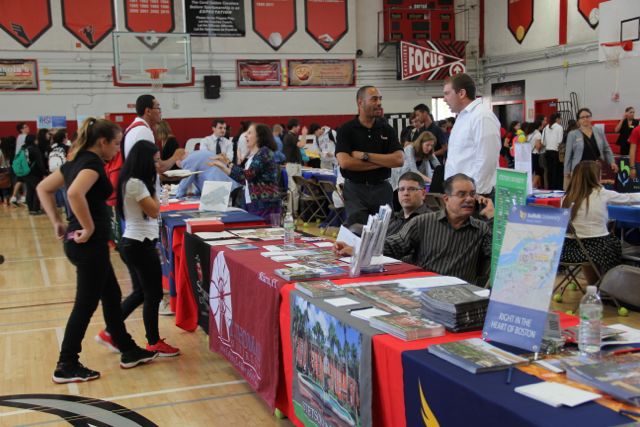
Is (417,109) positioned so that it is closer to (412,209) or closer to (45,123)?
(412,209)

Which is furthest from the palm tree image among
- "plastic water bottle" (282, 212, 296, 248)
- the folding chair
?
the folding chair

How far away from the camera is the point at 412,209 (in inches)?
158

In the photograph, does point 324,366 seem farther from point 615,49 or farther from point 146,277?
point 615,49

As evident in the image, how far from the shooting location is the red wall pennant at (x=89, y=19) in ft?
50.3

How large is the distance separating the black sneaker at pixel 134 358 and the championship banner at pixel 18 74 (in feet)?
42.0

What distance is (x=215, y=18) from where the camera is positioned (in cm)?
1644

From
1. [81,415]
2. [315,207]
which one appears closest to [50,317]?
[81,415]

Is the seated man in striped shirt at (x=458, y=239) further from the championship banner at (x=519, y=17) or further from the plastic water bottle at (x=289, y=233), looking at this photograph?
the championship banner at (x=519, y=17)

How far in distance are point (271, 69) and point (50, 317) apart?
41.6ft

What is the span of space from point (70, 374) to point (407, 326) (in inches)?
95.4

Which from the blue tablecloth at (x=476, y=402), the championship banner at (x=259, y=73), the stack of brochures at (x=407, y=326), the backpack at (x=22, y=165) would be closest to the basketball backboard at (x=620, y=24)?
the championship banner at (x=259, y=73)

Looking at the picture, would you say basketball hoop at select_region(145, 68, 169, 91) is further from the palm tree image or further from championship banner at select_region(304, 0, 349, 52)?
the palm tree image

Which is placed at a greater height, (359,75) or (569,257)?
(359,75)

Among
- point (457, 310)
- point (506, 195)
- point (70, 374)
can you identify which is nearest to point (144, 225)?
point (70, 374)
